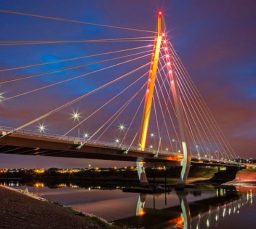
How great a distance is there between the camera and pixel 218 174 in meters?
125

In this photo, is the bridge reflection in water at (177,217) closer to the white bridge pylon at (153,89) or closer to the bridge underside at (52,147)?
the bridge underside at (52,147)

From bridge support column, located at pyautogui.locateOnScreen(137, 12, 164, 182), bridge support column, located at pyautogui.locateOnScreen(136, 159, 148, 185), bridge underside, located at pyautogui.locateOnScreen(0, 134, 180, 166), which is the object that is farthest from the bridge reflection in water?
bridge support column, located at pyautogui.locateOnScreen(136, 159, 148, 185)

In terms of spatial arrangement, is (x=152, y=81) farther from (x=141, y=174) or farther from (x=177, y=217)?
(x=177, y=217)

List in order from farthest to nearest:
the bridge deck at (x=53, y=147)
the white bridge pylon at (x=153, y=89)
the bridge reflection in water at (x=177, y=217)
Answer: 1. the white bridge pylon at (x=153, y=89)
2. the bridge deck at (x=53, y=147)
3. the bridge reflection in water at (x=177, y=217)

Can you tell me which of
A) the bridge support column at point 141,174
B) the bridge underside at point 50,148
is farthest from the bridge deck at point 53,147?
the bridge support column at point 141,174

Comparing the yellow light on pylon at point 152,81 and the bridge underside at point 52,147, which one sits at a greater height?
the yellow light on pylon at point 152,81

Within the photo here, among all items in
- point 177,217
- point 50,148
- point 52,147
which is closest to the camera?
point 177,217

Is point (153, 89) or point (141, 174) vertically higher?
point (153, 89)

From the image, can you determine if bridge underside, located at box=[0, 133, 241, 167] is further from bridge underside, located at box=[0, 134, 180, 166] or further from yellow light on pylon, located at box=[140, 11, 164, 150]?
yellow light on pylon, located at box=[140, 11, 164, 150]

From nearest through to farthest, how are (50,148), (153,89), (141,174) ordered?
(50,148)
(153,89)
(141,174)

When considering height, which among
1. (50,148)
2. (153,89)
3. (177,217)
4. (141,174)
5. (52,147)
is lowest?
(177,217)

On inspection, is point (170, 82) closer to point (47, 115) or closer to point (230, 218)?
point (47, 115)

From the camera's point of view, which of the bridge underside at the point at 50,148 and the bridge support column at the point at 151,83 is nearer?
the bridge underside at the point at 50,148

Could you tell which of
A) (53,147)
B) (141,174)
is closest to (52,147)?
(53,147)
